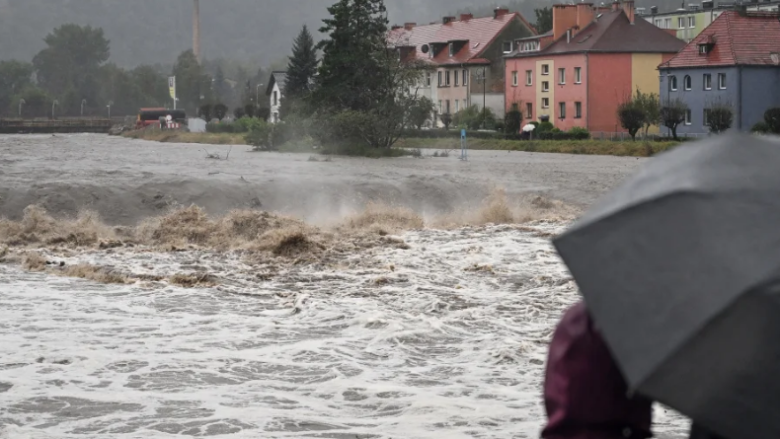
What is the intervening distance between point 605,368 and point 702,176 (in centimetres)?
42

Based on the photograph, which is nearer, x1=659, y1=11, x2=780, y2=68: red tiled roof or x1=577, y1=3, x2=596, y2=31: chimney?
x1=659, y1=11, x2=780, y2=68: red tiled roof

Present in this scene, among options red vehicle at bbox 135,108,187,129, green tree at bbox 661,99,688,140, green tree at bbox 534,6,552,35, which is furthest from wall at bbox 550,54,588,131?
red vehicle at bbox 135,108,187,129

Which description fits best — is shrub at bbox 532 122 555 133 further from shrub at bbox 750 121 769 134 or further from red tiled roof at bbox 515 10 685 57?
shrub at bbox 750 121 769 134

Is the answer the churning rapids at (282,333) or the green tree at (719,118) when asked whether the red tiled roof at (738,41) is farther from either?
the churning rapids at (282,333)

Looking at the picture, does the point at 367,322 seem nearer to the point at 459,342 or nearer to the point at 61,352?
the point at 459,342

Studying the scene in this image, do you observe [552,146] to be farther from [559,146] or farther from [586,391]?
[586,391]

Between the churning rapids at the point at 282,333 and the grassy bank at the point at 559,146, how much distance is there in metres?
26.8

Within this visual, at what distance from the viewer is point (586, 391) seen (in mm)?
2375

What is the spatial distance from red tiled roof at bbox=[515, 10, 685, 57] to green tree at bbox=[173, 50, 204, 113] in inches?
3884

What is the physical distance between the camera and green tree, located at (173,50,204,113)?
16875 cm

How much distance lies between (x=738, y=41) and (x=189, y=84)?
379 ft

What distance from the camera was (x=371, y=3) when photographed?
187 ft

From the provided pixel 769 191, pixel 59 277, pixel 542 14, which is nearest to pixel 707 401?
pixel 769 191

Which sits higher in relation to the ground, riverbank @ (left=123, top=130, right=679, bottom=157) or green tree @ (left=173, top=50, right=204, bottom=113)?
green tree @ (left=173, top=50, right=204, bottom=113)
